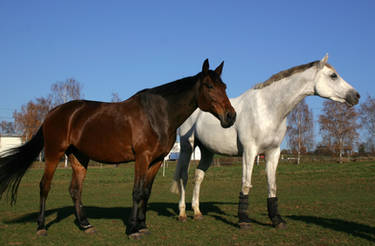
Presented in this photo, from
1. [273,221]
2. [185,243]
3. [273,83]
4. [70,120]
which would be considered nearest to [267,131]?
[273,83]

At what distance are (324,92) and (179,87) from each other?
103 inches

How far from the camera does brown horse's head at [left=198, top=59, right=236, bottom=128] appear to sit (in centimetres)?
579

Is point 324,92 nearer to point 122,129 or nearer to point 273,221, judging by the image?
point 273,221

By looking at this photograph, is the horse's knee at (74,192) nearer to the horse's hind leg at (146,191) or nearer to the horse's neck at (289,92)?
the horse's hind leg at (146,191)

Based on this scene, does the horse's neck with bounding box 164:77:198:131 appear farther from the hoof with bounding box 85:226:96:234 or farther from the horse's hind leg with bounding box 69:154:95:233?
the hoof with bounding box 85:226:96:234

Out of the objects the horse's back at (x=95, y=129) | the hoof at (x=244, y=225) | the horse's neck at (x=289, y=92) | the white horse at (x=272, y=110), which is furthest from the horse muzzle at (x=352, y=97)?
the horse's back at (x=95, y=129)

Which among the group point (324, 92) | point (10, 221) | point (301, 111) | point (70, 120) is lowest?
point (10, 221)

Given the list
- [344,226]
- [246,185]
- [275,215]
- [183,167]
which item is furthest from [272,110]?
[183,167]

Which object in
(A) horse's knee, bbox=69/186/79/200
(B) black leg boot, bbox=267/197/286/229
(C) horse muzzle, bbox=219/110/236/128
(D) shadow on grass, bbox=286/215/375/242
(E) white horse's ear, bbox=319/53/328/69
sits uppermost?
(E) white horse's ear, bbox=319/53/328/69

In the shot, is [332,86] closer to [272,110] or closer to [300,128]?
[272,110]

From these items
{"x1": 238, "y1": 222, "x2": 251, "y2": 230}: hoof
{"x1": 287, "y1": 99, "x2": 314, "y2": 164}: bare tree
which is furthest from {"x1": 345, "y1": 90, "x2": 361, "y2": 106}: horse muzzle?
{"x1": 287, "y1": 99, "x2": 314, "y2": 164}: bare tree

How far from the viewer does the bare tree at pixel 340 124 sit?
5312 cm

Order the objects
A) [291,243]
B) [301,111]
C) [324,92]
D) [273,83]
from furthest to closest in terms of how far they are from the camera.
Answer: [301,111] → [273,83] → [324,92] → [291,243]

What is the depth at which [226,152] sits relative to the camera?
743cm
